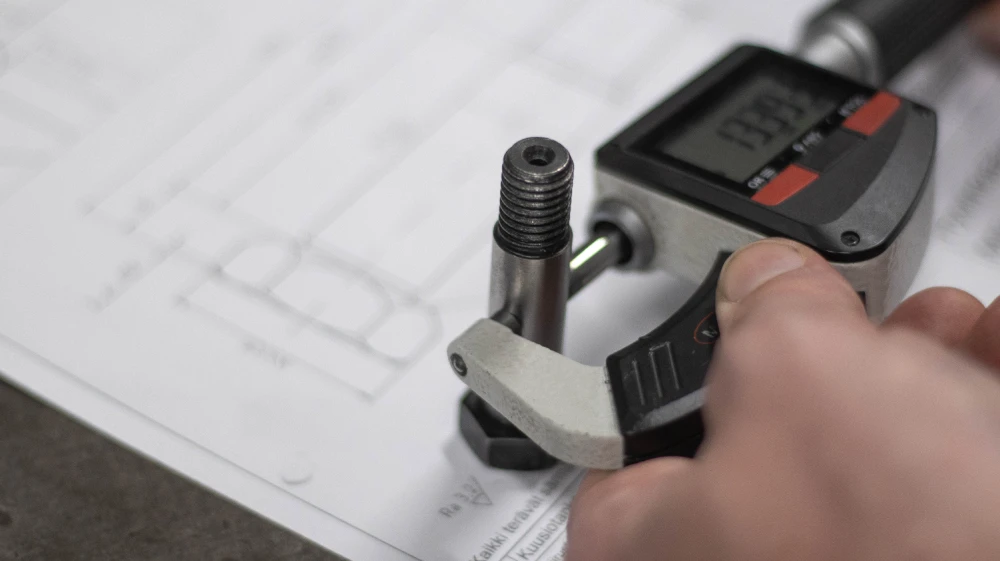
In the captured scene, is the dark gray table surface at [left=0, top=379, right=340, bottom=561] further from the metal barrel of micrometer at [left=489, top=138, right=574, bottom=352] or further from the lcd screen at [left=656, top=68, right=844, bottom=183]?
the lcd screen at [left=656, top=68, right=844, bottom=183]

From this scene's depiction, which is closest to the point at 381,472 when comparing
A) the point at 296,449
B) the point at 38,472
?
the point at 296,449

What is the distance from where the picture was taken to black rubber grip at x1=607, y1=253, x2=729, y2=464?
0.43 m

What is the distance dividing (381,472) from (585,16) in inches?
17.2

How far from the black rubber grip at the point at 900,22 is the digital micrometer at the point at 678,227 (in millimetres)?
117

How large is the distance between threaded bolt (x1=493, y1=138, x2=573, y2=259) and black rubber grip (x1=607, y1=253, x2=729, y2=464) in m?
0.06

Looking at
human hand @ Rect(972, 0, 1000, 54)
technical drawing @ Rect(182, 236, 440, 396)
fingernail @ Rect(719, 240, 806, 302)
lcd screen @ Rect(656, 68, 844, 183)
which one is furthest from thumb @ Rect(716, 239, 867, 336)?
human hand @ Rect(972, 0, 1000, 54)

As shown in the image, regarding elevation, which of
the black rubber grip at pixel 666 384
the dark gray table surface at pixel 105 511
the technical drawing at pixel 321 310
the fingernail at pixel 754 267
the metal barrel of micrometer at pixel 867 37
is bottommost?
the dark gray table surface at pixel 105 511

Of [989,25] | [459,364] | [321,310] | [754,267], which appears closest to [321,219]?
[321,310]

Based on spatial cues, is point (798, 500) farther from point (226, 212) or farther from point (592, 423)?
point (226, 212)

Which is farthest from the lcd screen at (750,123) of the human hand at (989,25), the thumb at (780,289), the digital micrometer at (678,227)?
the human hand at (989,25)

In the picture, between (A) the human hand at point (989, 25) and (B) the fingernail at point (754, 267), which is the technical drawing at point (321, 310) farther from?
(A) the human hand at point (989, 25)

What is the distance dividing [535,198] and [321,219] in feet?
0.83

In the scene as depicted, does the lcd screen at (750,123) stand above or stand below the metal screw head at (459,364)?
above

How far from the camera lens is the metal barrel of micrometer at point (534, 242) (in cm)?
44
